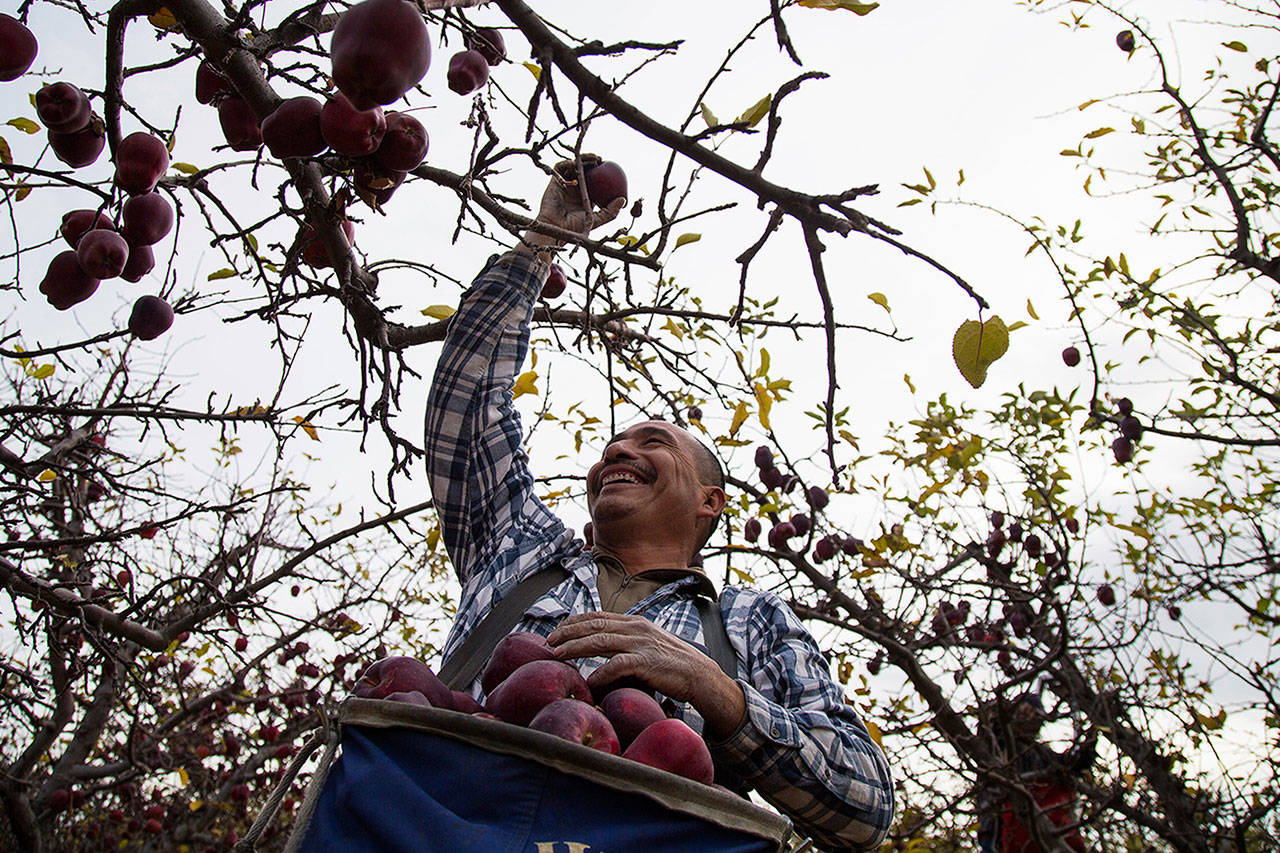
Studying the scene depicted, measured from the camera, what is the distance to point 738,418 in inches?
146

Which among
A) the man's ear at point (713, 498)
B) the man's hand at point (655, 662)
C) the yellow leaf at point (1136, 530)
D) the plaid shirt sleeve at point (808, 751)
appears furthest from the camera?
the yellow leaf at point (1136, 530)

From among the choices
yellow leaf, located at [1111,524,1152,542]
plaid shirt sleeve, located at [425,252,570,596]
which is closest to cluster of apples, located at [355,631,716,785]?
plaid shirt sleeve, located at [425,252,570,596]

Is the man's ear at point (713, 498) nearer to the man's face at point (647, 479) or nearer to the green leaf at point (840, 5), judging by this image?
the man's face at point (647, 479)

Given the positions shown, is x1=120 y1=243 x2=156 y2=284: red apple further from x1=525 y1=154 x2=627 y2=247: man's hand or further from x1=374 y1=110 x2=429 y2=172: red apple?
x1=525 y1=154 x2=627 y2=247: man's hand

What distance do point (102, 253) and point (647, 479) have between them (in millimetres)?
1474

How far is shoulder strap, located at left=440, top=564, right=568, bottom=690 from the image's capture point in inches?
67.8

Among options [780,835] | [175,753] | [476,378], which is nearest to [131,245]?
[476,378]

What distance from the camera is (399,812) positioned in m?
0.95

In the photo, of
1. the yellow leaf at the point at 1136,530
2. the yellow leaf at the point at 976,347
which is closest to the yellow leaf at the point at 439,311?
the yellow leaf at the point at 976,347

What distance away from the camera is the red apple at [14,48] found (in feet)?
6.14

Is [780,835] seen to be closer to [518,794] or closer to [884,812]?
[518,794]

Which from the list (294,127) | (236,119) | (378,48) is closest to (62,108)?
(236,119)

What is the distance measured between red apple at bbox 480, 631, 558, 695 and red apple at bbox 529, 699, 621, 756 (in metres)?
0.21

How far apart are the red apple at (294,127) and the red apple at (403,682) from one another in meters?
0.97
